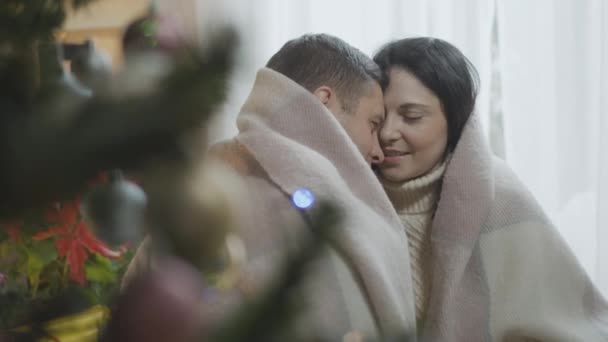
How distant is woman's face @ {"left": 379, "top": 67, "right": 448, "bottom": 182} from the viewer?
1.33 meters

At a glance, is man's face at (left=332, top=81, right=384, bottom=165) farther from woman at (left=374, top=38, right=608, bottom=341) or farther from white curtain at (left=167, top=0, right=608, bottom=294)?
white curtain at (left=167, top=0, right=608, bottom=294)

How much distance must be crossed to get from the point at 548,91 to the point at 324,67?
71 cm

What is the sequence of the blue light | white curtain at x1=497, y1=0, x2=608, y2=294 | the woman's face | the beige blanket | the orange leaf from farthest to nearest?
white curtain at x1=497, y1=0, x2=608, y2=294 → the woman's face → the beige blanket → the blue light → the orange leaf

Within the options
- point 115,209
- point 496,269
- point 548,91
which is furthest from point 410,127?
point 115,209

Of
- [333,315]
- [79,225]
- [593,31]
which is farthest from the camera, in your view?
[593,31]

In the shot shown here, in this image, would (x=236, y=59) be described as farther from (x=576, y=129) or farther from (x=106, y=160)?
(x=576, y=129)

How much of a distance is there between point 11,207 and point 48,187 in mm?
16

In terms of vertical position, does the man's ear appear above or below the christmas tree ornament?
below

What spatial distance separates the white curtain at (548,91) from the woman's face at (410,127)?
450mm

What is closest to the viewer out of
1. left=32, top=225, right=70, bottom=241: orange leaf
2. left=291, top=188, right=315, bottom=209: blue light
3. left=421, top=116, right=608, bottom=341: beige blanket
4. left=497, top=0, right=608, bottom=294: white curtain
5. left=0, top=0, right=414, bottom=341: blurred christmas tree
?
left=0, top=0, right=414, bottom=341: blurred christmas tree

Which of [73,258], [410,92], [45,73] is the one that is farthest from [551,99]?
[45,73]

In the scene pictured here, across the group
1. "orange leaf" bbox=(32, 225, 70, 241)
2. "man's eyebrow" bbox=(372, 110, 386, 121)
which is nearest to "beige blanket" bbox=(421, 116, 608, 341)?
"man's eyebrow" bbox=(372, 110, 386, 121)

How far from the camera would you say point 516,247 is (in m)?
1.28

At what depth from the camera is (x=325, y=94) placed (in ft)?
4.25
